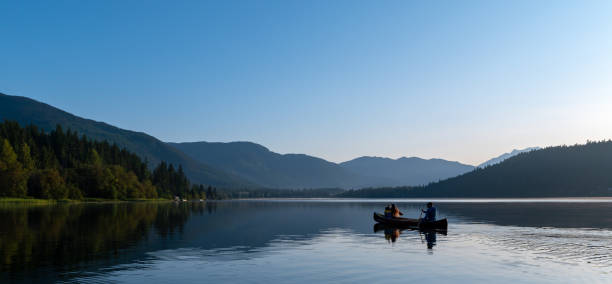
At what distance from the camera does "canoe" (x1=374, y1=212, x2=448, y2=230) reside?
59375 millimetres

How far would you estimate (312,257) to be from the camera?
3572 centimetres

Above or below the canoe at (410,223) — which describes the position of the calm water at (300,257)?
below

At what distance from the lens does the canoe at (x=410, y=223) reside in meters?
59.4

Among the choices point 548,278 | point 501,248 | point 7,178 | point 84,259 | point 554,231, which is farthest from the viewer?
point 7,178

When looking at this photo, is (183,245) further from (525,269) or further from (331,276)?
(525,269)

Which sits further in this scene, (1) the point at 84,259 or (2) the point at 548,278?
(1) the point at 84,259

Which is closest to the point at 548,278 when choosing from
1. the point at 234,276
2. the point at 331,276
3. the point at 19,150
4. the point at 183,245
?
the point at 331,276

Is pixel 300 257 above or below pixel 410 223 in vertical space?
below

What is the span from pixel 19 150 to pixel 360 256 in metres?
199

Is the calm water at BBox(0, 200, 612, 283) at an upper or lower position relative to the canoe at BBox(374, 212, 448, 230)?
lower

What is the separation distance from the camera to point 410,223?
65500 mm

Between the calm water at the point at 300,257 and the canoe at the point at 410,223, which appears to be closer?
the calm water at the point at 300,257

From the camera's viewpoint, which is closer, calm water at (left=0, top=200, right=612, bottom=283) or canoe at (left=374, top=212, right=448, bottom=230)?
calm water at (left=0, top=200, right=612, bottom=283)

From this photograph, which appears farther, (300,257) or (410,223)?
(410,223)
